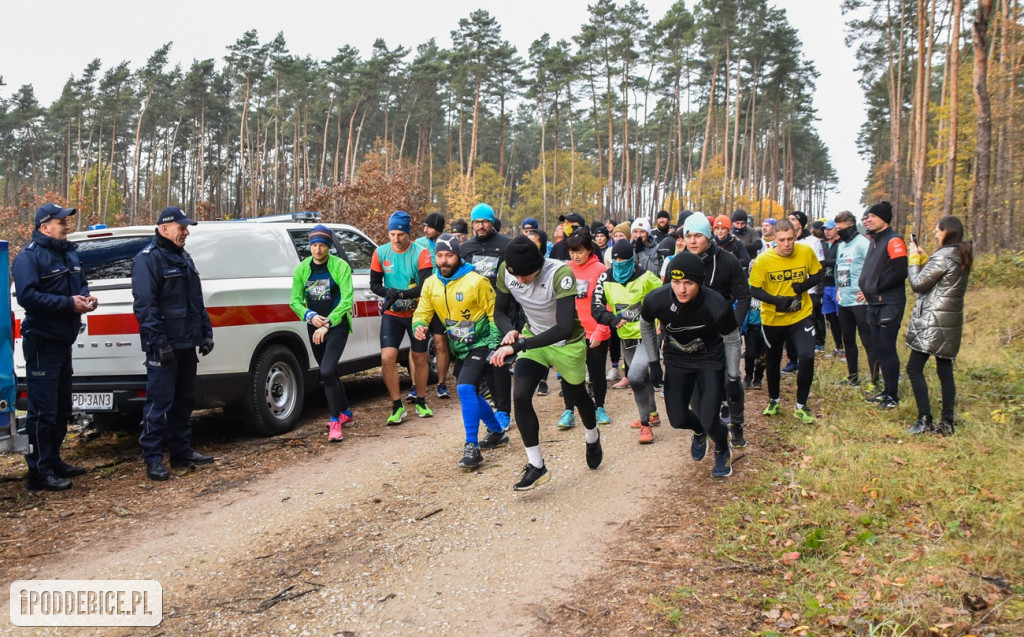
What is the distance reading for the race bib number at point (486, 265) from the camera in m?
7.89

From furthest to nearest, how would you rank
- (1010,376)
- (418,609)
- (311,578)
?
1. (1010,376)
2. (311,578)
3. (418,609)

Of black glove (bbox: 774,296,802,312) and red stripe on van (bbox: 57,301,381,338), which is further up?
black glove (bbox: 774,296,802,312)

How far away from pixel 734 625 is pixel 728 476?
2.22 meters

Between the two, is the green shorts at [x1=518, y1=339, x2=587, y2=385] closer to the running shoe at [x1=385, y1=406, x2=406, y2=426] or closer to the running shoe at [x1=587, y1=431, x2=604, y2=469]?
the running shoe at [x1=587, y1=431, x2=604, y2=469]

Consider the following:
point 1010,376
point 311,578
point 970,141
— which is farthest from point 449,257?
point 970,141

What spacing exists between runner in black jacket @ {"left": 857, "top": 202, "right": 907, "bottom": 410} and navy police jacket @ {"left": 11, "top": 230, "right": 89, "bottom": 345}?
750 cm

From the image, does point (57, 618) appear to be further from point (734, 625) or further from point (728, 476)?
point (728, 476)

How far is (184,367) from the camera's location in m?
6.03

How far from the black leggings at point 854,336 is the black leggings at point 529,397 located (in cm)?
437

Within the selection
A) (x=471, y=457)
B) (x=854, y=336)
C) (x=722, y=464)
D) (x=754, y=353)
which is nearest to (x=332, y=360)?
(x=471, y=457)

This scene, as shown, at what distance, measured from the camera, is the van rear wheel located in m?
6.75

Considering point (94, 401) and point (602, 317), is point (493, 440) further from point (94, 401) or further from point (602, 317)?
point (94, 401)

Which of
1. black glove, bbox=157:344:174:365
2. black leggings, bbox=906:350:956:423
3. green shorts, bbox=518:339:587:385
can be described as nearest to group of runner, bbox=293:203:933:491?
green shorts, bbox=518:339:587:385

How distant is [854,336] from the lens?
8.67 metres
